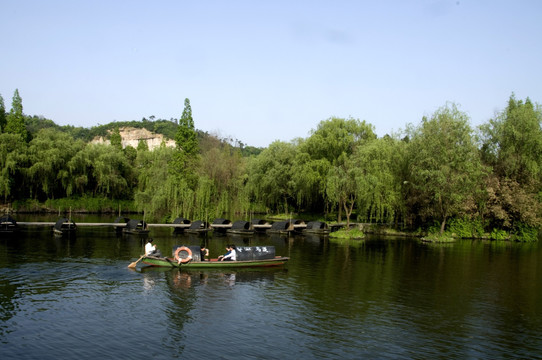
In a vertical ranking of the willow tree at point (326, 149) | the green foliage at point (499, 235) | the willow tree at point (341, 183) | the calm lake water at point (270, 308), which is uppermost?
the willow tree at point (326, 149)

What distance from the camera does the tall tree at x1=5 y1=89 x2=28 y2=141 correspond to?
71.6 metres

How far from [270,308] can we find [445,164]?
32.3m

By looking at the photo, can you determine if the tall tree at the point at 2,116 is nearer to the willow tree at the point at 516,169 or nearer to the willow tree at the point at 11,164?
the willow tree at the point at 11,164

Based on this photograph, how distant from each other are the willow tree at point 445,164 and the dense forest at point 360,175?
11 cm

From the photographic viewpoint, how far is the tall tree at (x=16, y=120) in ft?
235

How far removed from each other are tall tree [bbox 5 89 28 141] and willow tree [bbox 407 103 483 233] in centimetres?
6109

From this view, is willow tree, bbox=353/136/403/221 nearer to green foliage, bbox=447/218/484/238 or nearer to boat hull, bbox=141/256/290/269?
green foliage, bbox=447/218/484/238

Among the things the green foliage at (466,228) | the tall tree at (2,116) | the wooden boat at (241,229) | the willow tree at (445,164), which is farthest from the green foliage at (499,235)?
the tall tree at (2,116)

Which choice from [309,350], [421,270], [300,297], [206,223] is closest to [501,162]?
[421,270]

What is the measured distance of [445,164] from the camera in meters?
46.0

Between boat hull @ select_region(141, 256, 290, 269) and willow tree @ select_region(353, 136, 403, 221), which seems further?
willow tree @ select_region(353, 136, 403, 221)

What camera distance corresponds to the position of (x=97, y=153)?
7706 centimetres

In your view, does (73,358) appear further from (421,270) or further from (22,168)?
(22,168)

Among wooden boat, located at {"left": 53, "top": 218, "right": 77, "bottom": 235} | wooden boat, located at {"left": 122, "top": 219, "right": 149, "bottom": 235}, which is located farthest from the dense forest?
wooden boat, located at {"left": 53, "top": 218, "right": 77, "bottom": 235}
